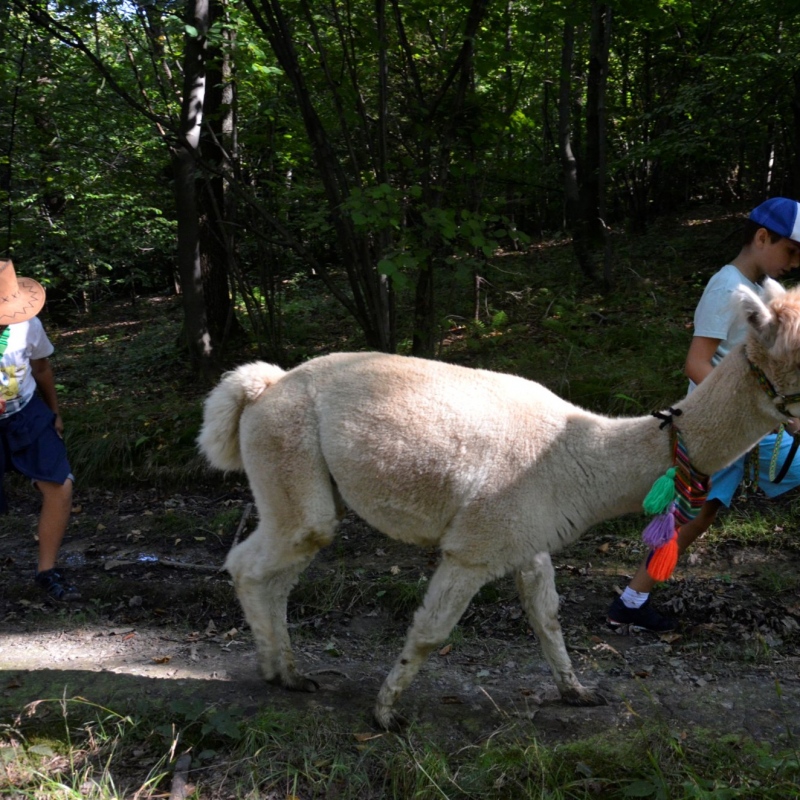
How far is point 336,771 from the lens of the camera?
3072 millimetres

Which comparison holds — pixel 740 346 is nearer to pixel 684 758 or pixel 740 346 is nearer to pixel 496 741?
pixel 684 758

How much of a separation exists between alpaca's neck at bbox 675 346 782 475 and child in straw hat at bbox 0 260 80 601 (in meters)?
3.96

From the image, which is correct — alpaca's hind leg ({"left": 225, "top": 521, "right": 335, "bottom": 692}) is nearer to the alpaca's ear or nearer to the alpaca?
the alpaca

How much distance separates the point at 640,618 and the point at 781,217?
2.35 meters

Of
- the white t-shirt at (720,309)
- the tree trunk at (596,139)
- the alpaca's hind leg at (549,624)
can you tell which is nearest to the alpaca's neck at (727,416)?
the white t-shirt at (720,309)

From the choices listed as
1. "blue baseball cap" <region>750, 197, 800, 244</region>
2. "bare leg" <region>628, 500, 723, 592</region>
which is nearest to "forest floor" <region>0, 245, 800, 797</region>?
"bare leg" <region>628, 500, 723, 592</region>

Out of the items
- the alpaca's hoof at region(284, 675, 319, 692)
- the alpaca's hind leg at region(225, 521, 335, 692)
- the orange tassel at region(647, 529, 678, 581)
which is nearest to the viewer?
the orange tassel at region(647, 529, 678, 581)

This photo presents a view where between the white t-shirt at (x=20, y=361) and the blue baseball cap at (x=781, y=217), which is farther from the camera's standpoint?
the white t-shirt at (x=20, y=361)

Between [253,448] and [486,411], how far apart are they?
1.19 m

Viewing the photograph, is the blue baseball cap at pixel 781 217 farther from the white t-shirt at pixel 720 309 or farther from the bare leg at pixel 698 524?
the bare leg at pixel 698 524

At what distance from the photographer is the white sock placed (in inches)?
166

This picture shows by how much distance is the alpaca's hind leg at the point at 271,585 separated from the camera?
11.8ft

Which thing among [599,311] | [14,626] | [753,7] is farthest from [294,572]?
[753,7]

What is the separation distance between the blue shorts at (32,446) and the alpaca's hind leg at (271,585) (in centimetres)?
188
